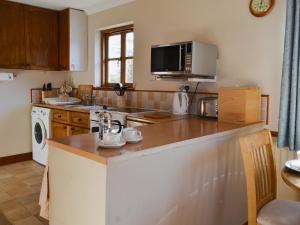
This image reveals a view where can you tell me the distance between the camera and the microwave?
2.35 m

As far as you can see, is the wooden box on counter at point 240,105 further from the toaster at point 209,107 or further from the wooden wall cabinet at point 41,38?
the wooden wall cabinet at point 41,38

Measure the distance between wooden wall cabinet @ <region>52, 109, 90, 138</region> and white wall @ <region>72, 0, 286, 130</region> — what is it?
818mm

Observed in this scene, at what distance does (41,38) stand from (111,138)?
10.7 ft

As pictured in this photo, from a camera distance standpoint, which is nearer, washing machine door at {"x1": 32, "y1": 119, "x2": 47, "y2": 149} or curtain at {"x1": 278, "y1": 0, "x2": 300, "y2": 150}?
curtain at {"x1": 278, "y1": 0, "x2": 300, "y2": 150}

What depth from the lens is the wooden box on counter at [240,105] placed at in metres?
2.24

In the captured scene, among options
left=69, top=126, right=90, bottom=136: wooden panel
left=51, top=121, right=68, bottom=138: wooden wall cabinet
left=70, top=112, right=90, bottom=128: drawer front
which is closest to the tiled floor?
left=51, top=121, right=68, bottom=138: wooden wall cabinet

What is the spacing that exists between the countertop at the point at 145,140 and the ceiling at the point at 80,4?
2296 mm

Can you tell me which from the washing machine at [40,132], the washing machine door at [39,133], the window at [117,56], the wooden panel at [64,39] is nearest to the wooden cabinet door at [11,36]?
the wooden panel at [64,39]

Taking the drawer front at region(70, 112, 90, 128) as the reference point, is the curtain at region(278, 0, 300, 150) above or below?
above

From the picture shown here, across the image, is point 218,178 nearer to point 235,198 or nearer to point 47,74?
point 235,198

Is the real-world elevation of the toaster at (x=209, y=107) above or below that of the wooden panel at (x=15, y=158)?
above

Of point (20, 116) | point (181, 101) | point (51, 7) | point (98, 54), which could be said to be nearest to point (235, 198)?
point (181, 101)

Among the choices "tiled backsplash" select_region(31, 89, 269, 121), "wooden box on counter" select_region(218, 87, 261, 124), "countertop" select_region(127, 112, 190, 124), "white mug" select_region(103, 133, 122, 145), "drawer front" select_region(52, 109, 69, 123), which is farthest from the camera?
"drawer front" select_region(52, 109, 69, 123)

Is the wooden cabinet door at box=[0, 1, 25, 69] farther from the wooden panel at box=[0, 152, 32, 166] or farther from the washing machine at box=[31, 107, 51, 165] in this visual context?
the wooden panel at box=[0, 152, 32, 166]
